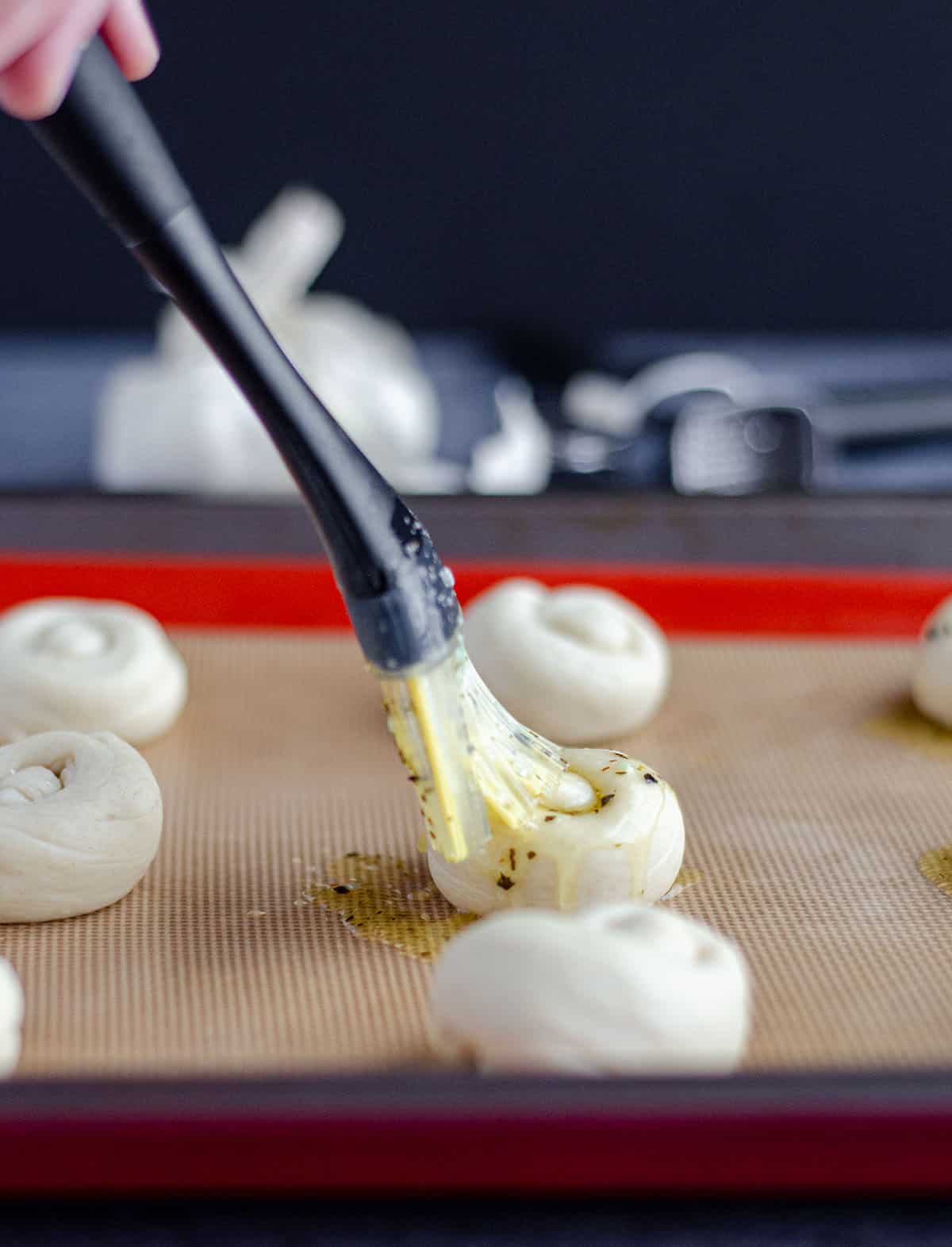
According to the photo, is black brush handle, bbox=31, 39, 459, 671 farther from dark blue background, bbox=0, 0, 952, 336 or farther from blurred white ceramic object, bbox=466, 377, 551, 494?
dark blue background, bbox=0, 0, 952, 336

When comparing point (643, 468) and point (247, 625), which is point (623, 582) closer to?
point (247, 625)

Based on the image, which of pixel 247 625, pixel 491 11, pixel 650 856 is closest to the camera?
pixel 650 856

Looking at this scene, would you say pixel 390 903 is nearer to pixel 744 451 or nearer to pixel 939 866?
pixel 939 866

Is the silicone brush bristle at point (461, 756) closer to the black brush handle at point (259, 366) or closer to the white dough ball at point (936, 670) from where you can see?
the black brush handle at point (259, 366)

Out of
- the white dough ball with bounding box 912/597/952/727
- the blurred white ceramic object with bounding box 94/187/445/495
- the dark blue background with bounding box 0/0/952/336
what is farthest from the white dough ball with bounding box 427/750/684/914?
the dark blue background with bounding box 0/0/952/336

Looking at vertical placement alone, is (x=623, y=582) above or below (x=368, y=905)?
below

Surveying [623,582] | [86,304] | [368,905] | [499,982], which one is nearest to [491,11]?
[86,304]
